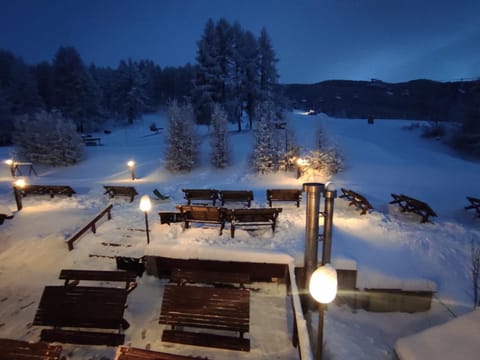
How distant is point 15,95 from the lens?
3656 cm

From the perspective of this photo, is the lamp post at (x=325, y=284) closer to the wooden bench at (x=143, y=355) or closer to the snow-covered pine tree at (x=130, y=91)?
the wooden bench at (x=143, y=355)

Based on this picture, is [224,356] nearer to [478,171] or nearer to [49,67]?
[478,171]

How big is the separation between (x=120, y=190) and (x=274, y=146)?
10039mm

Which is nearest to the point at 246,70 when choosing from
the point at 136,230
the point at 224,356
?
the point at 136,230

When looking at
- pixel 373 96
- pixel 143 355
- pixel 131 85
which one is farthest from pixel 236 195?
pixel 373 96

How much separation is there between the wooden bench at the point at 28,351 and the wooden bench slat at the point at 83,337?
787 millimetres

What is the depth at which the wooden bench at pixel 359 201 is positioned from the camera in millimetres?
9789

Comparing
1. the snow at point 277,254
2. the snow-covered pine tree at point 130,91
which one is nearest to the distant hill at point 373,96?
the snow-covered pine tree at point 130,91

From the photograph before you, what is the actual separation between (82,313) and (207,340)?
7.56ft

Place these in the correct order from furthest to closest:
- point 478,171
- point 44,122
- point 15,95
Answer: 1. point 15,95
2. point 44,122
3. point 478,171

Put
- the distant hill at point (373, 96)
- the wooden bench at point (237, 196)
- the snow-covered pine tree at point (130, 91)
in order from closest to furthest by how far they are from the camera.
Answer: the wooden bench at point (237, 196), the snow-covered pine tree at point (130, 91), the distant hill at point (373, 96)

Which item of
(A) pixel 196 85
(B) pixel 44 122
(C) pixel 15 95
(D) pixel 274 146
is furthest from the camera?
(C) pixel 15 95

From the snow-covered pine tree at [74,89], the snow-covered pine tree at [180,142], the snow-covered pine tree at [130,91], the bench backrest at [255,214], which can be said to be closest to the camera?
the bench backrest at [255,214]

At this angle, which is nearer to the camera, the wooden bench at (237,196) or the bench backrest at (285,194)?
the bench backrest at (285,194)
